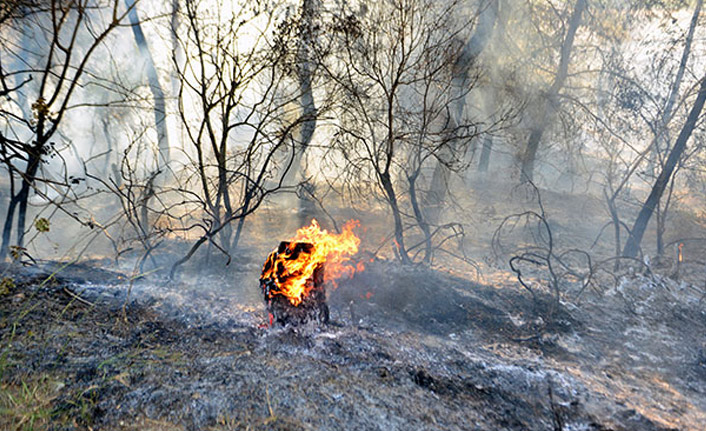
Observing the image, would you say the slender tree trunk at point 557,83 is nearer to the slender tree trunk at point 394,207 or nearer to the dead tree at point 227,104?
the slender tree trunk at point 394,207

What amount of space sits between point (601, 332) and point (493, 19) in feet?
28.0

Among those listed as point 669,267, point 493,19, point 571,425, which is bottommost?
point 571,425

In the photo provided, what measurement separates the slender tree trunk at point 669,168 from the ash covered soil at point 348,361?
283 cm

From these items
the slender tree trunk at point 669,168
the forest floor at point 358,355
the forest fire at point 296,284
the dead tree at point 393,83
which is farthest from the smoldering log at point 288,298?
the slender tree trunk at point 669,168

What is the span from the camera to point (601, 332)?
6078 millimetres

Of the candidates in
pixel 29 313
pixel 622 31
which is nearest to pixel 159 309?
pixel 29 313

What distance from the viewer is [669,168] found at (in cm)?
845

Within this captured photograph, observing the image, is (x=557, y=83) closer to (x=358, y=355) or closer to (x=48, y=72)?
(x=358, y=355)

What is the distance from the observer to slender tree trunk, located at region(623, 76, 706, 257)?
26.3ft

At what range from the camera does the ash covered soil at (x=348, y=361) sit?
3.08m

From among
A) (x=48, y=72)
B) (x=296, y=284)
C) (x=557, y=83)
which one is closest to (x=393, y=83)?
(x=296, y=284)

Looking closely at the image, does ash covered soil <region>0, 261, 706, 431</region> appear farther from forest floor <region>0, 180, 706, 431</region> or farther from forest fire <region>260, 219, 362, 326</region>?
forest fire <region>260, 219, 362, 326</region>

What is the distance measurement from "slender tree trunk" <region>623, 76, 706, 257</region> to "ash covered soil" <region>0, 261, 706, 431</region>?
2830 millimetres

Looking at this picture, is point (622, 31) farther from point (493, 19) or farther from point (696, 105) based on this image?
point (696, 105)
